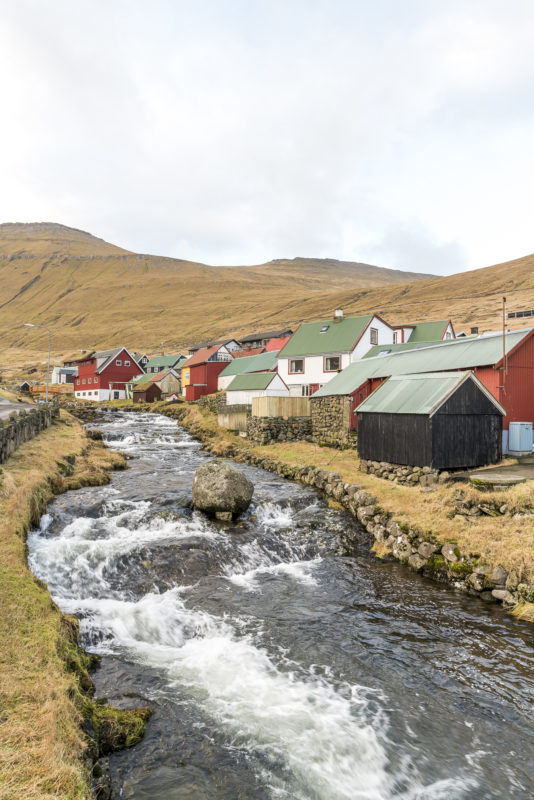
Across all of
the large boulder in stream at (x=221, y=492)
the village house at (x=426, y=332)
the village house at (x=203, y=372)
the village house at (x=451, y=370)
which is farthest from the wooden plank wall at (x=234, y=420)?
the large boulder in stream at (x=221, y=492)

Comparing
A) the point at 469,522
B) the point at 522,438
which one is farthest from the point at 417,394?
the point at 469,522

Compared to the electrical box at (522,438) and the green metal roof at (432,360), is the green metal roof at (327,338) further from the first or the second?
the electrical box at (522,438)

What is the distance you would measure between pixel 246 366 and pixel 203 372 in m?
8.85

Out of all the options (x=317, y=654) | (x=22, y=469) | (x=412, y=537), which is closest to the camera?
(x=317, y=654)

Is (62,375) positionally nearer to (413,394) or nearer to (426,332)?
(426,332)

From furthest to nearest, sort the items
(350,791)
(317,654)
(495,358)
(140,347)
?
A: (140,347) → (495,358) → (317,654) → (350,791)

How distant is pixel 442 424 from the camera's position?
20266 mm

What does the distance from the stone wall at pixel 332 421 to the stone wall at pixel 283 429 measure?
4.34 ft

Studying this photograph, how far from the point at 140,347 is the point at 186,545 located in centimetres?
14464

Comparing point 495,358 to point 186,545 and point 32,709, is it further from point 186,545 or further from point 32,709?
point 32,709

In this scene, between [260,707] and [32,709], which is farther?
[260,707]

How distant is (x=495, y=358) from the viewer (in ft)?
81.8

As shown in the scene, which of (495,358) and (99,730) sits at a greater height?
(495,358)

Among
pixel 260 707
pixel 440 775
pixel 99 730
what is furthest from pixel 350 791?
pixel 99 730
